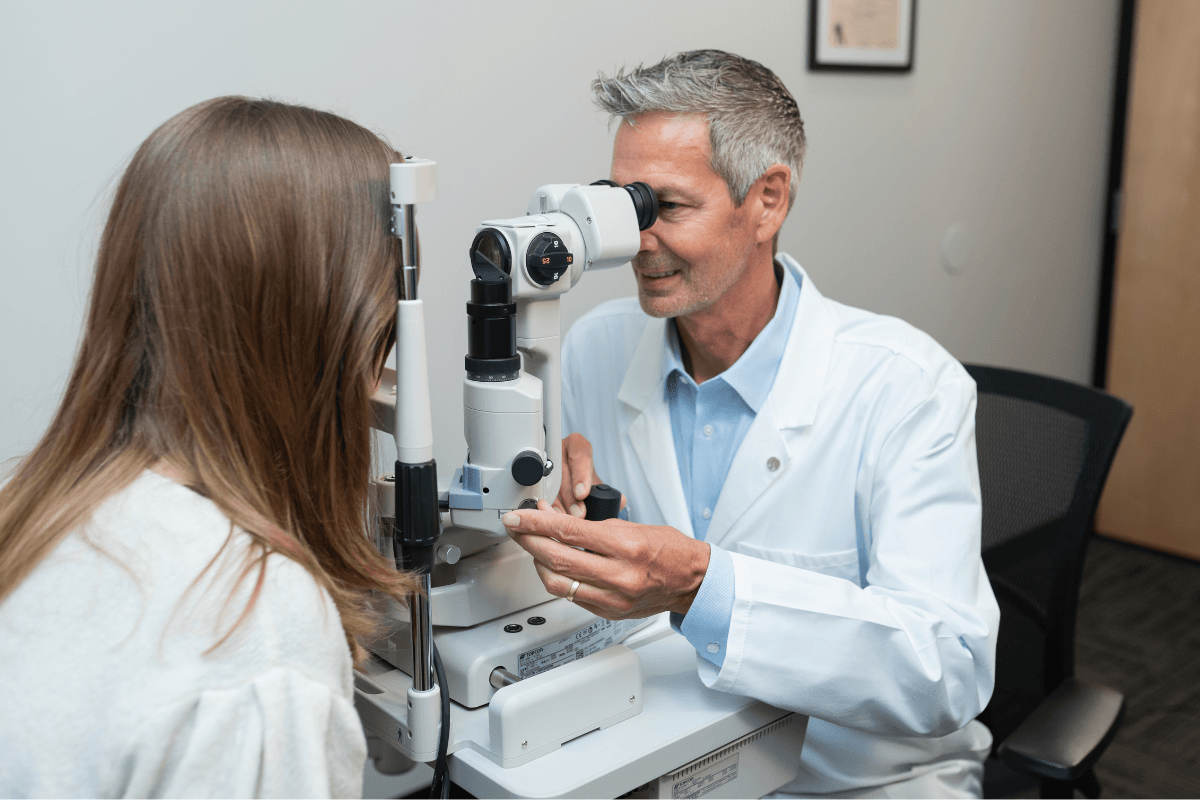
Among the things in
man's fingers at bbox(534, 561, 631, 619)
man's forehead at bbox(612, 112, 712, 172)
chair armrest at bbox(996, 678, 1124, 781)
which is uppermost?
man's forehead at bbox(612, 112, 712, 172)

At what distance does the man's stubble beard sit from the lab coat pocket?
363mm

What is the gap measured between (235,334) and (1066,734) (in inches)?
42.2

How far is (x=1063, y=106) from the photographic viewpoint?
3033 mm

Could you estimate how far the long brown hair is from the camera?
75 cm

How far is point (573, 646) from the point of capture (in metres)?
1.02

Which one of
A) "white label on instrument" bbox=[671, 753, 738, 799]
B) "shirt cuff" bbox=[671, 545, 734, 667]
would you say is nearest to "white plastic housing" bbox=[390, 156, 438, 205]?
"shirt cuff" bbox=[671, 545, 734, 667]

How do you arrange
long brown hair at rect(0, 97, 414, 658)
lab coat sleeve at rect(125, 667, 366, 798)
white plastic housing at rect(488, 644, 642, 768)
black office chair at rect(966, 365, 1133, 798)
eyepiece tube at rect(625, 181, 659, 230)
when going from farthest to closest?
black office chair at rect(966, 365, 1133, 798) → eyepiece tube at rect(625, 181, 659, 230) → white plastic housing at rect(488, 644, 642, 768) → long brown hair at rect(0, 97, 414, 658) → lab coat sleeve at rect(125, 667, 366, 798)

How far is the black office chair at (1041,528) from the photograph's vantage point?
1.28 meters

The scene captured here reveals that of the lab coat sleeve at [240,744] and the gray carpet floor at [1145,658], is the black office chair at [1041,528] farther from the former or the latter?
the lab coat sleeve at [240,744]

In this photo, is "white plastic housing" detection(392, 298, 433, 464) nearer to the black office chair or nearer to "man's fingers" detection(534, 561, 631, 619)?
"man's fingers" detection(534, 561, 631, 619)

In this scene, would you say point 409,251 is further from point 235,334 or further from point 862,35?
point 862,35

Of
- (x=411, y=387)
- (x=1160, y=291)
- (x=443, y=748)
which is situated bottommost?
(x=443, y=748)

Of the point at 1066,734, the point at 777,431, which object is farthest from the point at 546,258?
the point at 1066,734

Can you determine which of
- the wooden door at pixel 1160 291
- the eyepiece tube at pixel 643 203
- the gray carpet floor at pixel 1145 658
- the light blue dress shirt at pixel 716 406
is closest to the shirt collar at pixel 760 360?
the light blue dress shirt at pixel 716 406
